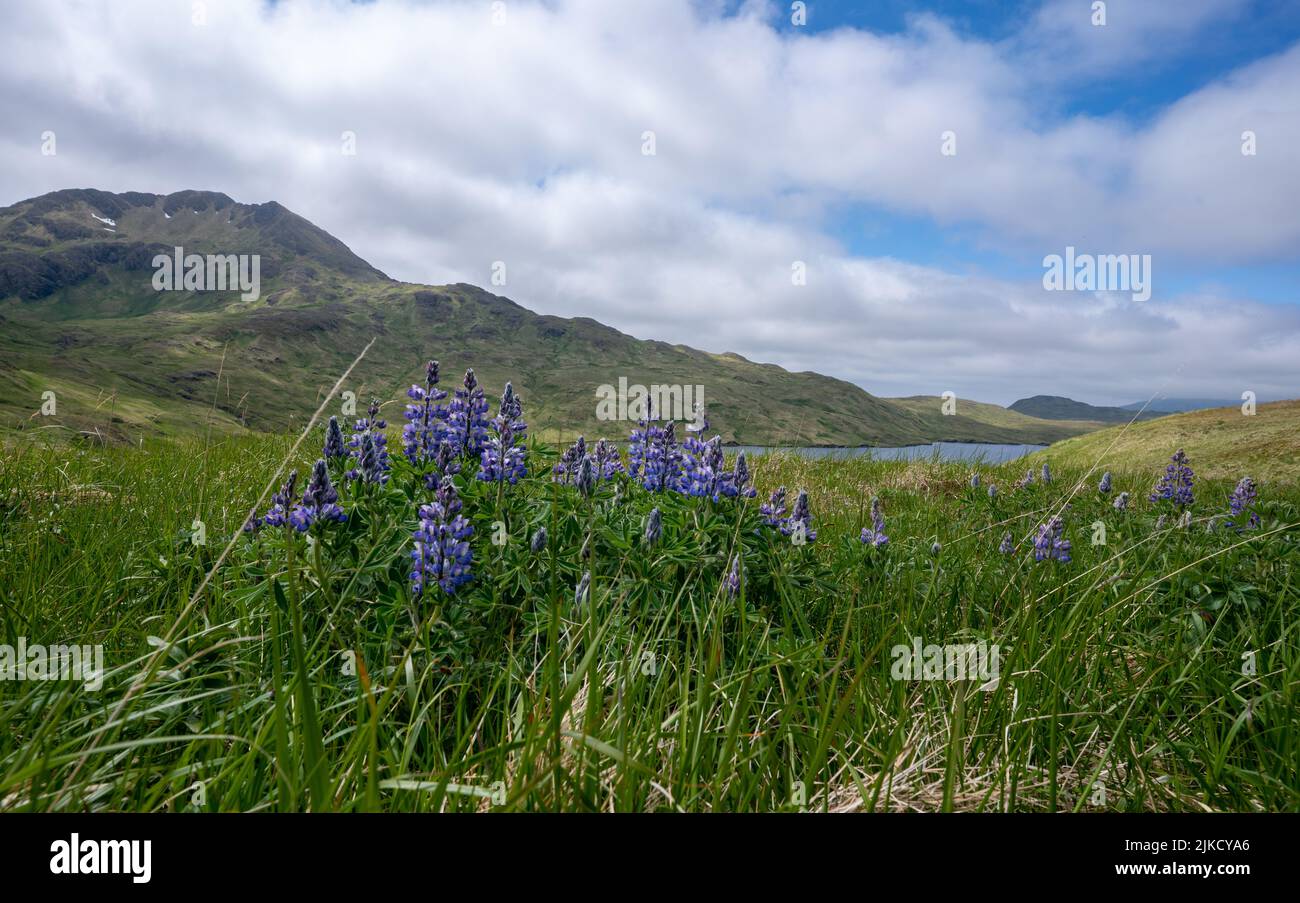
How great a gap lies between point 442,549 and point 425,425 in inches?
64.4

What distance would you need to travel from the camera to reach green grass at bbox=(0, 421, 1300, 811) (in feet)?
6.14

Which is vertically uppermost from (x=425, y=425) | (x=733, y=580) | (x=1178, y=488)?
(x=425, y=425)

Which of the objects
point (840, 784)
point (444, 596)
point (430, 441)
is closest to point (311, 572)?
point (444, 596)

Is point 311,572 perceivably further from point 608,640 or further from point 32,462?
point 32,462

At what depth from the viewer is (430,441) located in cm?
443

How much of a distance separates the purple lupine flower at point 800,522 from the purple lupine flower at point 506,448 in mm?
1884

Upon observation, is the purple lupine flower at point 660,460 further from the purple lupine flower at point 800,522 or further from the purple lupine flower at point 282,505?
the purple lupine flower at point 282,505

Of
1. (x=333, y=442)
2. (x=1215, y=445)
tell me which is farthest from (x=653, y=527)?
(x=1215, y=445)

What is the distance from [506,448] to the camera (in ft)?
13.0

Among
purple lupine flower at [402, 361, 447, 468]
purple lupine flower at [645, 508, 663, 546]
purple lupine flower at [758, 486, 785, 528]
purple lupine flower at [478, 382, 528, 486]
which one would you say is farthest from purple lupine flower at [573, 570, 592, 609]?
purple lupine flower at [402, 361, 447, 468]

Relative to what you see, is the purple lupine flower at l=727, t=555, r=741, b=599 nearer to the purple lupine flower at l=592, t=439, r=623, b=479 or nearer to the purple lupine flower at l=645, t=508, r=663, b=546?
the purple lupine flower at l=645, t=508, r=663, b=546

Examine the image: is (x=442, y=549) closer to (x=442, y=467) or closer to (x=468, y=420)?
(x=442, y=467)
